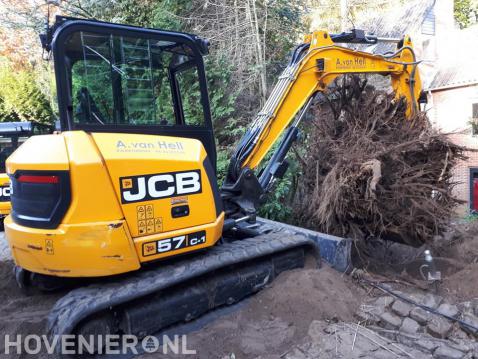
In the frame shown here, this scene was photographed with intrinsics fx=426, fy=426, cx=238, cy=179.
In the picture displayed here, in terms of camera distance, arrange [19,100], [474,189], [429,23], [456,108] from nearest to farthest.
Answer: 1. [474,189]
2. [456,108]
3. [19,100]
4. [429,23]

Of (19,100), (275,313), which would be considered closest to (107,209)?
(275,313)

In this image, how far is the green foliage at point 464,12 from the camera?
23789 millimetres

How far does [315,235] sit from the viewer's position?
4523 millimetres

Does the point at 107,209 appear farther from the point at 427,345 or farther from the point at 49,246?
the point at 427,345

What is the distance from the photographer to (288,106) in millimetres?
4516

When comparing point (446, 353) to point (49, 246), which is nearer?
point (49, 246)

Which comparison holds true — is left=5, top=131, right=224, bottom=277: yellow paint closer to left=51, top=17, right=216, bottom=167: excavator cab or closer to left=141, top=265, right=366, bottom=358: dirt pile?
left=51, top=17, right=216, bottom=167: excavator cab

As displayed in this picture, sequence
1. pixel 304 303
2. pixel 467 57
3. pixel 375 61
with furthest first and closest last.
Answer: pixel 467 57 < pixel 375 61 < pixel 304 303

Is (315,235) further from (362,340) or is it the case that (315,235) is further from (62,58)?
(62,58)

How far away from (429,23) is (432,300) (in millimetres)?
14352

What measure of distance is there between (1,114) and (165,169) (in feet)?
46.4

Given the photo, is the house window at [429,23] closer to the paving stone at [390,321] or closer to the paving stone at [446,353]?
the paving stone at [390,321]

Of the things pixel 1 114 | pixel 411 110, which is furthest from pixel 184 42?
pixel 1 114

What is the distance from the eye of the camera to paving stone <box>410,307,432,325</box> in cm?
358
